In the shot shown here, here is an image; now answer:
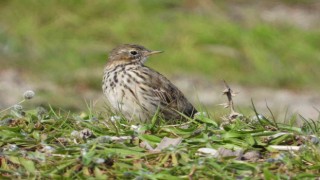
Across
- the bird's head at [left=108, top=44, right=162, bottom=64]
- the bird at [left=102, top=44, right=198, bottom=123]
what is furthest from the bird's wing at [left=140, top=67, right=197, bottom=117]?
the bird's head at [left=108, top=44, right=162, bottom=64]

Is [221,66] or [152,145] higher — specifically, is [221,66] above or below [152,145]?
above

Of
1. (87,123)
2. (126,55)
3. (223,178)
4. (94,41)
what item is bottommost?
(223,178)

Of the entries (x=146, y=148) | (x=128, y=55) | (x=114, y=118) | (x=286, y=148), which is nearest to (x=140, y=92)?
(x=128, y=55)

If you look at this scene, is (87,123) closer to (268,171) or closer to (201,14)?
(268,171)

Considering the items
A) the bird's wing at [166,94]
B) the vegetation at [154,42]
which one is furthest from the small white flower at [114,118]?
the vegetation at [154,42]

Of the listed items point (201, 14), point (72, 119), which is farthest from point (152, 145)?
point (201, 14)

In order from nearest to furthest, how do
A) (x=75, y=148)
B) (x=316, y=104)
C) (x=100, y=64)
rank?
(x=75, y=148)
(x=316, y=104)
(x=100, y=64)

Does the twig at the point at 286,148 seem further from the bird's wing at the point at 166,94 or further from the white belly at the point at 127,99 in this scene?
the bird's wing at the point at 166,94
